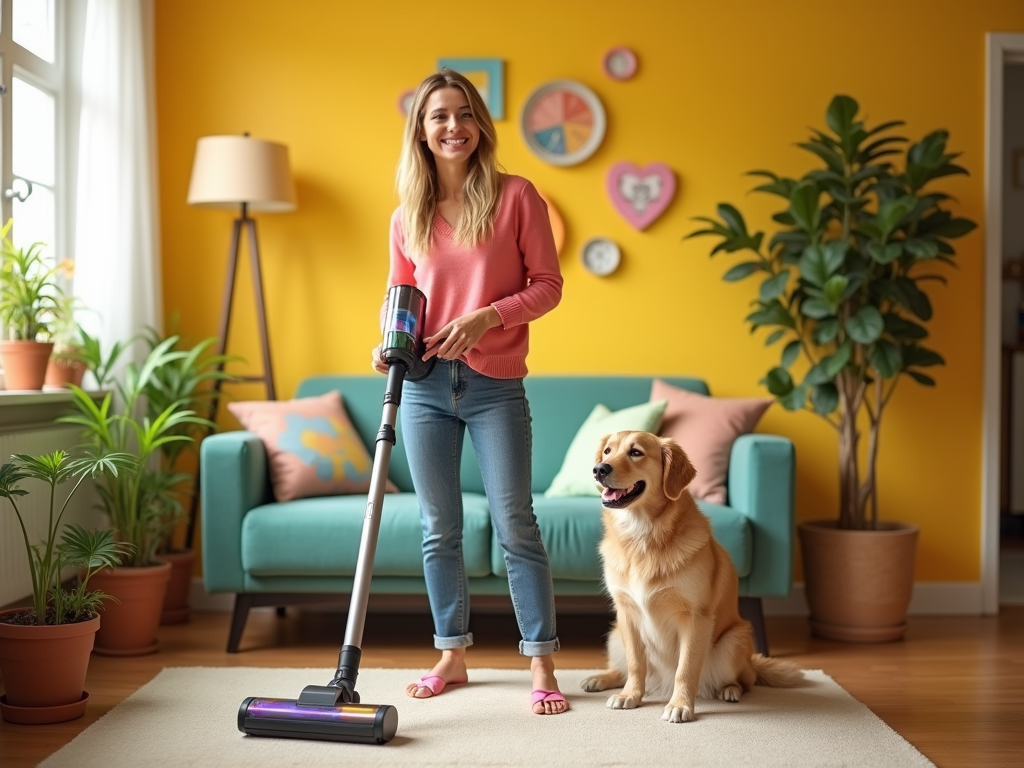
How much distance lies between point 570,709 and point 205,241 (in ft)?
7.85

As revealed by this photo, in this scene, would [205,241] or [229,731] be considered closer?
[229,731]

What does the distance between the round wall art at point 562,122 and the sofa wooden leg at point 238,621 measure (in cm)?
193

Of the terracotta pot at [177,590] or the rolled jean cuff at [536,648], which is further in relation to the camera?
the terracotta pot at [177,590]

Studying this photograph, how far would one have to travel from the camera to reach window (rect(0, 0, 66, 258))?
11.0 feet

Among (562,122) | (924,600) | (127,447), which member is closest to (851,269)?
(562,122)

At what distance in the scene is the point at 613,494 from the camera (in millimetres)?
2547

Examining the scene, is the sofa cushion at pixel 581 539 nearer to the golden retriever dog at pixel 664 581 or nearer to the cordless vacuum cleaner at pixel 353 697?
the golden retriever dog at pixel 664 581

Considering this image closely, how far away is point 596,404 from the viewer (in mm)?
3842

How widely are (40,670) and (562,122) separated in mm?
2588

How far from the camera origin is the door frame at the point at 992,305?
3.99m

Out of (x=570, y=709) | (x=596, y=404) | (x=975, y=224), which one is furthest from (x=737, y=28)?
(x=570, y=709)

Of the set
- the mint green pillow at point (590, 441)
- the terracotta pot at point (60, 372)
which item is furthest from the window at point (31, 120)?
the mint green pillow at point (590, 441)

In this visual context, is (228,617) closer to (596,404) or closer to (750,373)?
(596,404)

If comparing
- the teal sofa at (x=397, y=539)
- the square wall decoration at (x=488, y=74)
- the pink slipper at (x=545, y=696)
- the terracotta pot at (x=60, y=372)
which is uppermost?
the square wall decoration at (x=488, y=74)
